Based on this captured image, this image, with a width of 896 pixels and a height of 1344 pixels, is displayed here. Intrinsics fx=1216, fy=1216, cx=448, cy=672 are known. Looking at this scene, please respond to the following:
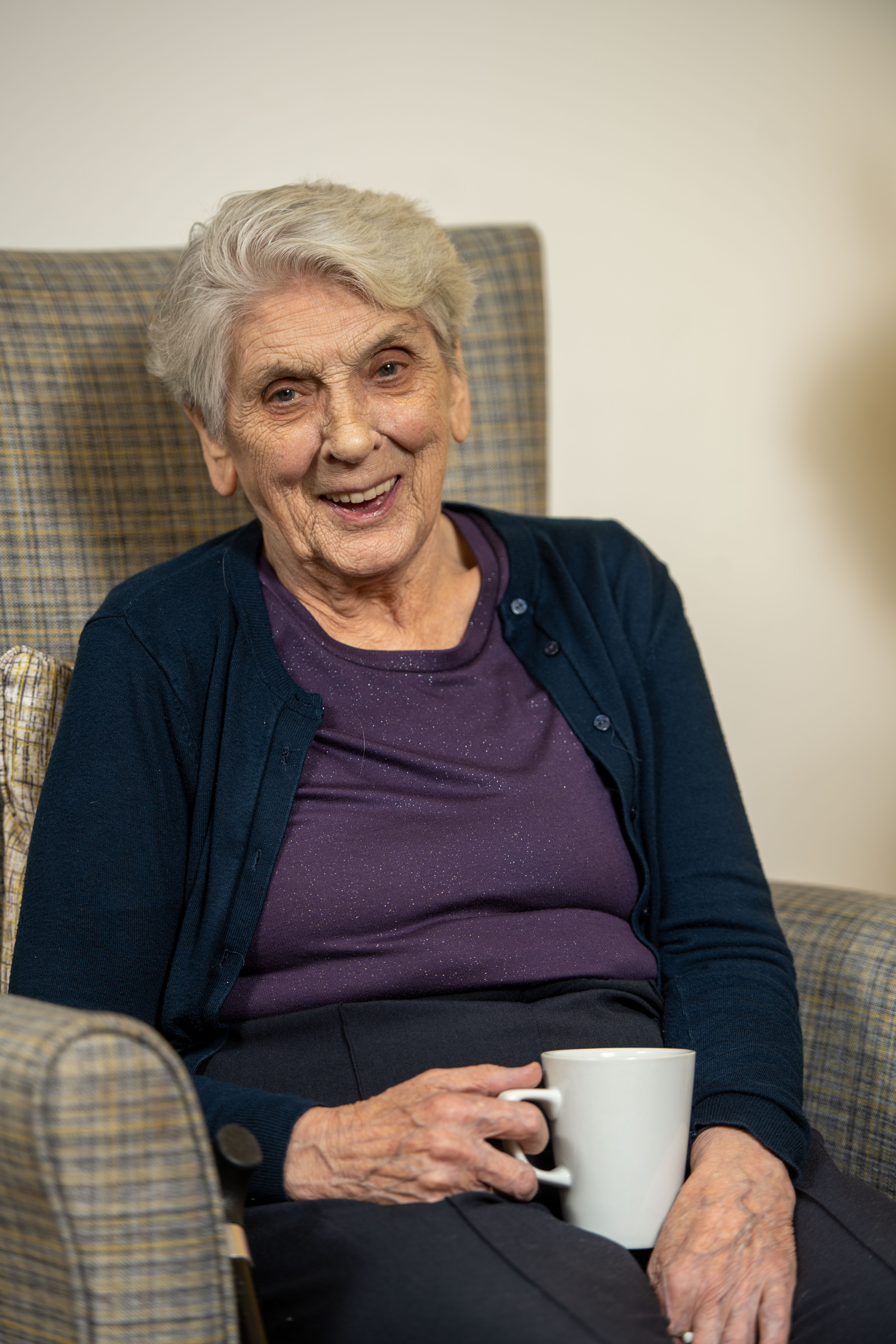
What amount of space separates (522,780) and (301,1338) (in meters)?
0.53

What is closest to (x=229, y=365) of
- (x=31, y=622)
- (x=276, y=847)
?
(x=31, y=622)

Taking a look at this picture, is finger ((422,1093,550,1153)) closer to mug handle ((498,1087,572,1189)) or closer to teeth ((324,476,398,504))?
mug handle ((498,1087,572,1189))

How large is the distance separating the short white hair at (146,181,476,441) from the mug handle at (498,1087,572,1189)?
28.1 inches

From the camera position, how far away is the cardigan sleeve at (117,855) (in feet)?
3.25

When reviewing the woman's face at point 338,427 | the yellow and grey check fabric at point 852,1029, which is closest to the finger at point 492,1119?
the yellow and grey check fabric at point 852,1029

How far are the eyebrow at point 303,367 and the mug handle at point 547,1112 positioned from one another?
67cm

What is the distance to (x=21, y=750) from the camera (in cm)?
118

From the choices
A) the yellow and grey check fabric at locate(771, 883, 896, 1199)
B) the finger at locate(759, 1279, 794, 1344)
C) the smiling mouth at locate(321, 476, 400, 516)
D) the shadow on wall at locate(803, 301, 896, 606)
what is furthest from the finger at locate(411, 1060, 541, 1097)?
the shadow on wall at locate(803, 301, 896, 606)

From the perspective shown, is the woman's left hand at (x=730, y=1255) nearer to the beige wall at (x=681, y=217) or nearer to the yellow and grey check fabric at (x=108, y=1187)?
the yellow and grey check fabric at (x=108, y=1187)

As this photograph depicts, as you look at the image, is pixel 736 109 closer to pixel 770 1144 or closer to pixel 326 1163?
pixel 770 1144

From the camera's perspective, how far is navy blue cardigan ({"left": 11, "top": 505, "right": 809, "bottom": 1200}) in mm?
1015

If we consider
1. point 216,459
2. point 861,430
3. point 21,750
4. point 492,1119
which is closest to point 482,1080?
point 492,1119

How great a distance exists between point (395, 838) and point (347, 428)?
387 mm

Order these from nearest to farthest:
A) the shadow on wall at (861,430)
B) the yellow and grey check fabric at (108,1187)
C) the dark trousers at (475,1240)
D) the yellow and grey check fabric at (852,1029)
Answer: the yellow and grey check fabric at (108,1187) → the dark trousers at (475,1240) → the yellow and grey check fabric at (852,1029) → the shadow on wall at (861,430)
